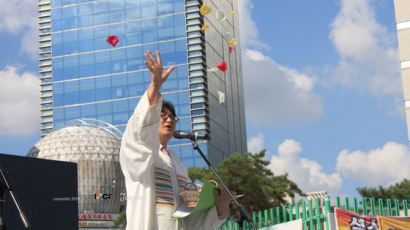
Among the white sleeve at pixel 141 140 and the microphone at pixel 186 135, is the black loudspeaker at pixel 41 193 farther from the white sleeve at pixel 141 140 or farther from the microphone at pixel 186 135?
the white sleeve at pixel 141 140

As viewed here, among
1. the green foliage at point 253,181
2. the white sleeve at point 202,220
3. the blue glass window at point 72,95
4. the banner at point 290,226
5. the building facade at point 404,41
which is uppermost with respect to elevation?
the blue glass window at point 72,95

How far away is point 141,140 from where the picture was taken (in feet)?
14.0

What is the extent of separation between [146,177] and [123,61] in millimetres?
88592

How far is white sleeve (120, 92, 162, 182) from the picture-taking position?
13.9 ft

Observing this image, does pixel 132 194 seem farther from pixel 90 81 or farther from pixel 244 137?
pixel 244 137

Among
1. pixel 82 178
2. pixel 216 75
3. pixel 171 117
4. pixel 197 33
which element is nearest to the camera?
pixel 171 117

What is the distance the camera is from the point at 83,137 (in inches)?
2776

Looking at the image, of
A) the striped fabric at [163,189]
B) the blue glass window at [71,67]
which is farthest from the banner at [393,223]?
the blue glass window at [71,67]

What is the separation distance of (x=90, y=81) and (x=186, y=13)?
702 inches

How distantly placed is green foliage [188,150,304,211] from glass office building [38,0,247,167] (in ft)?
155

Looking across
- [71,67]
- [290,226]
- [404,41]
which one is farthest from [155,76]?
[71,67]

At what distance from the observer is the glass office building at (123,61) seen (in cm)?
8900

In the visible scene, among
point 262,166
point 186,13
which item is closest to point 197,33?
point 186,13

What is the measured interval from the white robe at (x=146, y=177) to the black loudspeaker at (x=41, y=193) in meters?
8.41
